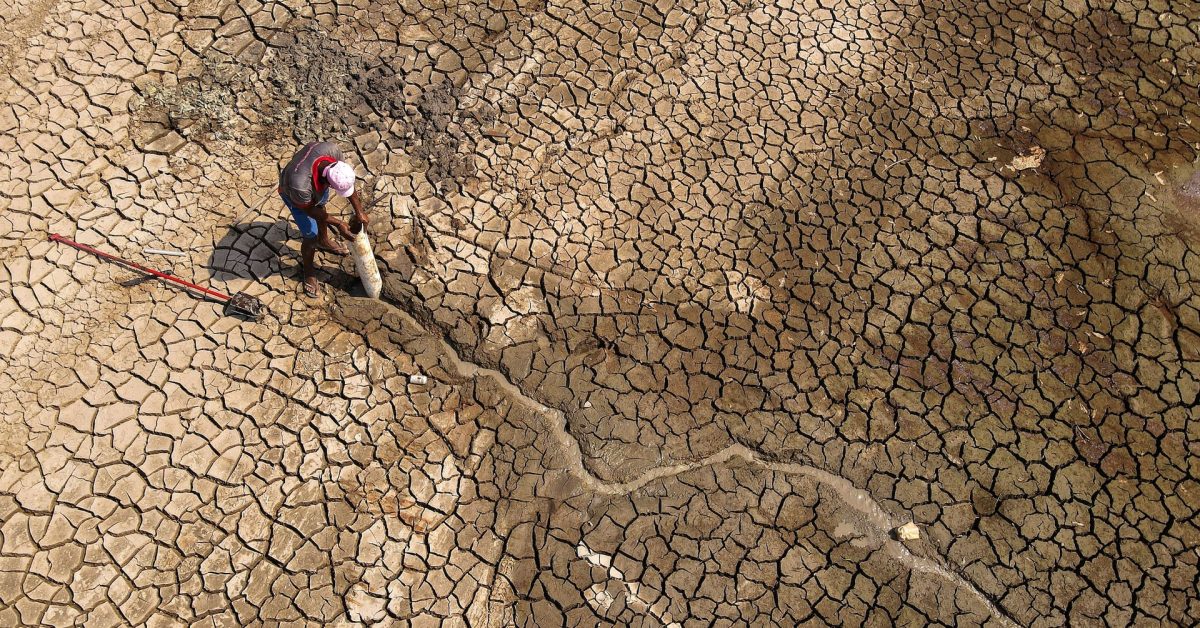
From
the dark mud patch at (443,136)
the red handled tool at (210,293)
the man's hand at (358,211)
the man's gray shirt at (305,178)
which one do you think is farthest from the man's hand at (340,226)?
the dark mud patch at (443,136)

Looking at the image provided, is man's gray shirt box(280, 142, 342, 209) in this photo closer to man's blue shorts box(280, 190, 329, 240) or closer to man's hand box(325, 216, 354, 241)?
man's blue shorts box(280, 190, 329, 240)

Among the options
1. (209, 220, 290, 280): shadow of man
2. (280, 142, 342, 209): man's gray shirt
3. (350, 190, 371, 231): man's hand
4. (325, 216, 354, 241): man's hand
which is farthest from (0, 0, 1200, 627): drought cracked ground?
(280, 142, 342, 209): man's gray shirt

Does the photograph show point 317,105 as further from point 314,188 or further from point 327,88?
point 314,188

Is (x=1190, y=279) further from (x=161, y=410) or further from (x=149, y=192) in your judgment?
(x=149, y=192)

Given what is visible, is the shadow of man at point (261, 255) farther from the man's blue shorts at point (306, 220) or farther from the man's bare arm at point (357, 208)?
the man's bare arm at point (357, 208)

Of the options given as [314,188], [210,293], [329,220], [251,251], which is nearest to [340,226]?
[329,220]

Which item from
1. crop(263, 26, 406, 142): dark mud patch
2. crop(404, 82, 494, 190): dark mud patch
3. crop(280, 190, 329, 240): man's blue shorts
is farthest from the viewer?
crop(263, 26, 406, 142): dark mud patch

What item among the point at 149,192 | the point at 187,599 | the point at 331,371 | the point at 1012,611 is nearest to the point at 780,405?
the point at 1012,611

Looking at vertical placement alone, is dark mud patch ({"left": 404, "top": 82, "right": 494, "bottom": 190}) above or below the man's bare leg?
above

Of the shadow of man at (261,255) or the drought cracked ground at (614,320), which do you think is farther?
the shadow of man at (261,255)
